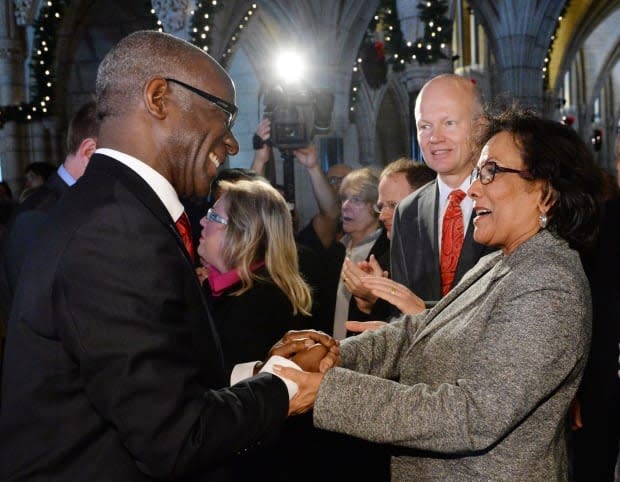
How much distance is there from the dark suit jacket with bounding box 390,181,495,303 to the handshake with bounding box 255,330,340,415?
934 mm

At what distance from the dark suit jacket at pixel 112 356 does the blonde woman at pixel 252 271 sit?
4.11 feet

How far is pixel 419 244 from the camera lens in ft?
10.2

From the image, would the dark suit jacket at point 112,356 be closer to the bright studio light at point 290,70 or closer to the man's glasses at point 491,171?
the man's glasses at point 491,171

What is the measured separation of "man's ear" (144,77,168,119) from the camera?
158 cm

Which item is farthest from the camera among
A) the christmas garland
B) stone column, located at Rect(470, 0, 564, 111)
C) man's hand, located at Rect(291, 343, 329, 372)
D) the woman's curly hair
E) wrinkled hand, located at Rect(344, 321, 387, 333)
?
stone column, located at Rect(470, 0, 564, 111)

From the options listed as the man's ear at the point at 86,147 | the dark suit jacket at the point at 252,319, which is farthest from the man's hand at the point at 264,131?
the dark suit jacket at the point at 252,319

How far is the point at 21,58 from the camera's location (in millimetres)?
11734

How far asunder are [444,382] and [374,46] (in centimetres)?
1781

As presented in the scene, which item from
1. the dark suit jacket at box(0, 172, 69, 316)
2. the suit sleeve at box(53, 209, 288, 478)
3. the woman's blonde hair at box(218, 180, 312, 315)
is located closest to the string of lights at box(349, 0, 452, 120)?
the woman's blonde hair at box(218, 180, 312, 315)

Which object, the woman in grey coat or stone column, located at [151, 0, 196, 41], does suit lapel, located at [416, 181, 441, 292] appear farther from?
stone column, located at [151, 0, 196, 41]

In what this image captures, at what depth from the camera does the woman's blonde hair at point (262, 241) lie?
2.95m

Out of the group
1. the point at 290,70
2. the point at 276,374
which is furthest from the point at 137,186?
the point at 290,70

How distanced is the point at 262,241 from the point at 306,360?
109 cm

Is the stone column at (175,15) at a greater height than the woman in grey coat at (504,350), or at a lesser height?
greater
